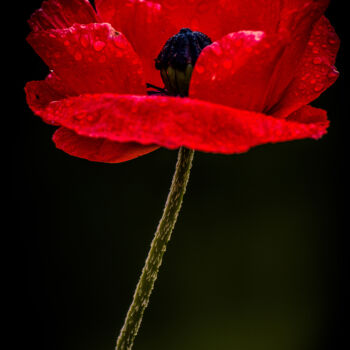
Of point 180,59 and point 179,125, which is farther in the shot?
point 180,59

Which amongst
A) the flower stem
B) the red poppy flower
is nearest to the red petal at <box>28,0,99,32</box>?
the red poppy flower

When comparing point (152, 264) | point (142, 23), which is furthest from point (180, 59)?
point (152, 264)

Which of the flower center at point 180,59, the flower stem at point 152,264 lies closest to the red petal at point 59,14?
the flower center at point 180,59

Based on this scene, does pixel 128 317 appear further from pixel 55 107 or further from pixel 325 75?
pixel 325 75

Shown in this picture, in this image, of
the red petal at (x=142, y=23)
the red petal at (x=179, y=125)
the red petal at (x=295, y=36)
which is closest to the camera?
the red petal at (x=179, y=125)

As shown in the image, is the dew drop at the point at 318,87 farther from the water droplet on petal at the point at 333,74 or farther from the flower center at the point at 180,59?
the flower center at the point at 180,59

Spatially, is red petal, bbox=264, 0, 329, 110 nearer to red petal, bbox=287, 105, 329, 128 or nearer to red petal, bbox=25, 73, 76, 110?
red petal, bbox=287, 105, 329, 128

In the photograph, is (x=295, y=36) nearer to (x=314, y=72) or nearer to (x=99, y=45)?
(x=314, y=72)
